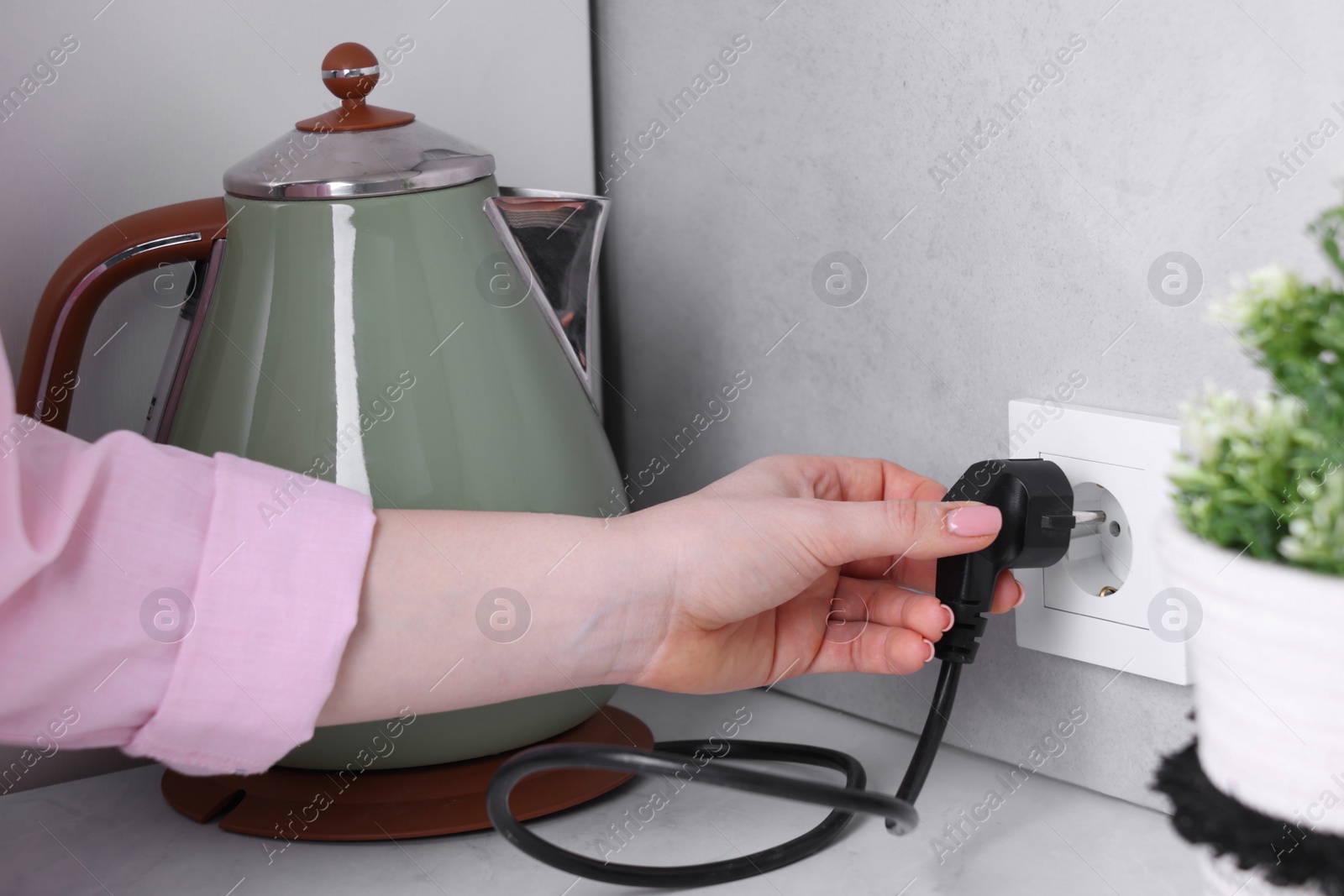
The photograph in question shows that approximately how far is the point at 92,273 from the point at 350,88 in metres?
0.16

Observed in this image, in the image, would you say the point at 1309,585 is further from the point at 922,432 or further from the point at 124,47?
the point at 124,47

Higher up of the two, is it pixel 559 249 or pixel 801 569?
pixel 559 249

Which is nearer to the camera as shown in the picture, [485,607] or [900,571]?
[485,607]

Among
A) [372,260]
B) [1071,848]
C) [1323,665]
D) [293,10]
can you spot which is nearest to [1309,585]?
[1323,665]

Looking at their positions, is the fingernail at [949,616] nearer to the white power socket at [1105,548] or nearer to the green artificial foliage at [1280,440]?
the white power socket at [1105,548]

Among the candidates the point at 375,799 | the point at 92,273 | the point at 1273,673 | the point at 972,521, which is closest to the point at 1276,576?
the point at 1273,673

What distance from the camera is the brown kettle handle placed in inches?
21.7

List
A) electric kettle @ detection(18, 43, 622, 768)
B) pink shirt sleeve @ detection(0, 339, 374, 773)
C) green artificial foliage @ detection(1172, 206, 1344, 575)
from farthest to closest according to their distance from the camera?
1. electric kettle @ detection(18, 43, 622, 768)
2. pink shirt sleeve @ detection(0, 339, 374, 773)
3. green artificial foliage @ detection(1172, 206, 1344, 575)

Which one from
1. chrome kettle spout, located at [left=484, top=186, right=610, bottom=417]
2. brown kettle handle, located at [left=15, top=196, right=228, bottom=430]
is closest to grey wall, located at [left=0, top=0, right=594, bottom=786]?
brown kettle handle, located at [left=15, top=196, right=228, bottom=430]

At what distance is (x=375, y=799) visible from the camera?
54cm

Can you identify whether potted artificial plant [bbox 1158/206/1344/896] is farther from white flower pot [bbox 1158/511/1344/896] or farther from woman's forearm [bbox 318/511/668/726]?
woman's forearm [bbox 318/511/668/726]

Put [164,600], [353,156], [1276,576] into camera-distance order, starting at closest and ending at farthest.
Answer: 1. [1276,576]
2. [164,600]
3. [353,156]

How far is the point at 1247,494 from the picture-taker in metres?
0.26

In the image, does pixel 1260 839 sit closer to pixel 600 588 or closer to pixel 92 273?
pixel 600 588
